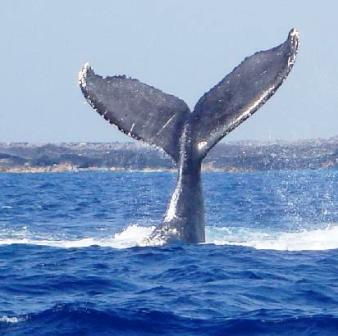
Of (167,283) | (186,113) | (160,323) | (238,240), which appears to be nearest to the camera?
(160,323)

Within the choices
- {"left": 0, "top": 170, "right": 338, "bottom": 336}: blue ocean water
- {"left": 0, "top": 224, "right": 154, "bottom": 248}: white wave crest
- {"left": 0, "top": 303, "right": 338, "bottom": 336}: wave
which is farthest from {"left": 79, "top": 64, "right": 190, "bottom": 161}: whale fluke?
{"left": 0, "top": 303, "right": 338, "bottom": 336}: wave

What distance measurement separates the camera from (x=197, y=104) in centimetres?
1387

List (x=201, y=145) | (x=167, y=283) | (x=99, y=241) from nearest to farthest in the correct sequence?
(x=167, y=283), (x=201, y=145), (x=99, y=241)

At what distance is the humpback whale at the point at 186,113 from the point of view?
1304 centimetres

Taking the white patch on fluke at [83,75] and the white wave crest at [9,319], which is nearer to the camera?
the white wave crest at [9,319]

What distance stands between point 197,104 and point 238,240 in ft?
12.8

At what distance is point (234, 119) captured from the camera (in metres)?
13.2

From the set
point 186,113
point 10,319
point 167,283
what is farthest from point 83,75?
point 10,319

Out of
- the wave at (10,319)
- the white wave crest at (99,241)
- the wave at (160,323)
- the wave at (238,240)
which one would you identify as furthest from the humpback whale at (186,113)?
the wave at (10,319)

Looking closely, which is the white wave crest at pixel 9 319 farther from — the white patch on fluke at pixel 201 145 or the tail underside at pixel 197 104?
the white patch on fluke at pixel 201 145

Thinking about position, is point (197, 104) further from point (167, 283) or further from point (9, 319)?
point (9, 319)

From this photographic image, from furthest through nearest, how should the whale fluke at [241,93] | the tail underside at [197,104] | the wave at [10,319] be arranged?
1. the tail underside at [197,104]
2. the whale fluke at [241,93]
3. the wave at [10,319]

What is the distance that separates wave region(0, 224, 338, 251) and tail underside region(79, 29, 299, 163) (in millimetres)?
2016

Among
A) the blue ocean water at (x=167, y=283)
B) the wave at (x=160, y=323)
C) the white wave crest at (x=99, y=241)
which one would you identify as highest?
the white wave crest at (x=99, y=241)
